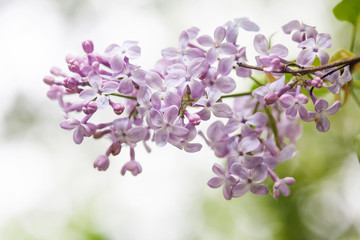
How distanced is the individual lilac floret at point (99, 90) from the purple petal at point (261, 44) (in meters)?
0.20

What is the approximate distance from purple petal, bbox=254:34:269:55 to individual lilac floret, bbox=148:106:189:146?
16 cm

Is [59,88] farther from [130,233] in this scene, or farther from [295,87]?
[130,233]

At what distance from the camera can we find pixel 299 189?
3324 mm

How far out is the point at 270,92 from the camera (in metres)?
0.55

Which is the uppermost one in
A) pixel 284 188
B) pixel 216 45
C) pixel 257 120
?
pixel 216 45

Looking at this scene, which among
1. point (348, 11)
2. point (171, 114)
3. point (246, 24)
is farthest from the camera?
point (348, 11)

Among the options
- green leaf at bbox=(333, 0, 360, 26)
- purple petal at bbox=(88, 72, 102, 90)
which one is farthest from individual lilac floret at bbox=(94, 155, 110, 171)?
green leaf at bbox=(333, 0, 360, 26)

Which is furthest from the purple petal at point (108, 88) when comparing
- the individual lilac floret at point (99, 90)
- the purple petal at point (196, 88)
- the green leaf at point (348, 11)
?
the green leaf at point (348, 11)

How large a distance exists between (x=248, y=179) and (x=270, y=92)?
0.40 ft

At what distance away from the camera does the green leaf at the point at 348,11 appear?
29.2 inches

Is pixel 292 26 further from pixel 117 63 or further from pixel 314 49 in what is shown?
pixel 117 63

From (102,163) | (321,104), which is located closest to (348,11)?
(321,104)

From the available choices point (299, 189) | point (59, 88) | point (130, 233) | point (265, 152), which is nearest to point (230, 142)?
point (265, 152)

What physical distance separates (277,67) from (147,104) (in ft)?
0.58
